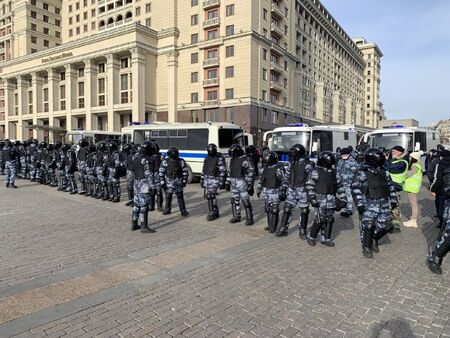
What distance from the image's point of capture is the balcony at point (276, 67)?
46.4 m

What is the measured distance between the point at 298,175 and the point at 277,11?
47418 millimetres

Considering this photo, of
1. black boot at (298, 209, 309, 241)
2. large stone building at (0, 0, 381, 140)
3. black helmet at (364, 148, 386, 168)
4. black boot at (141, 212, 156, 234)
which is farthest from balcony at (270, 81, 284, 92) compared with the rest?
black helmet at (364, 148, 386, 168)

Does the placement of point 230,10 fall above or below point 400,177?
above

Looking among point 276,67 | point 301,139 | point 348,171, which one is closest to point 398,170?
point 348,171

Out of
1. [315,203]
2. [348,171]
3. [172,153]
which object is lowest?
[315,203]

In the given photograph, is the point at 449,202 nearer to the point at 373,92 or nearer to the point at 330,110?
the point at 330,110

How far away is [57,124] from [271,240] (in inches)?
2423

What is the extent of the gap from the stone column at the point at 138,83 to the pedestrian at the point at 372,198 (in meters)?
43.8

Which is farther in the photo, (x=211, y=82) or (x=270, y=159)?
(x=211, y=82)

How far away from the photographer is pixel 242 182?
800cm

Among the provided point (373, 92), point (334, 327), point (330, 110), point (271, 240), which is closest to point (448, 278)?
point (334, 327)

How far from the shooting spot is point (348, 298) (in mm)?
4082

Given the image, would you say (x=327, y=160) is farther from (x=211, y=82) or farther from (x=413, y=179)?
(x=211, y=82)

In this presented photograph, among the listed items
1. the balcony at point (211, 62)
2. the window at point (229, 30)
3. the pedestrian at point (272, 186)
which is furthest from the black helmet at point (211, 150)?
the window at point (229, 30)
